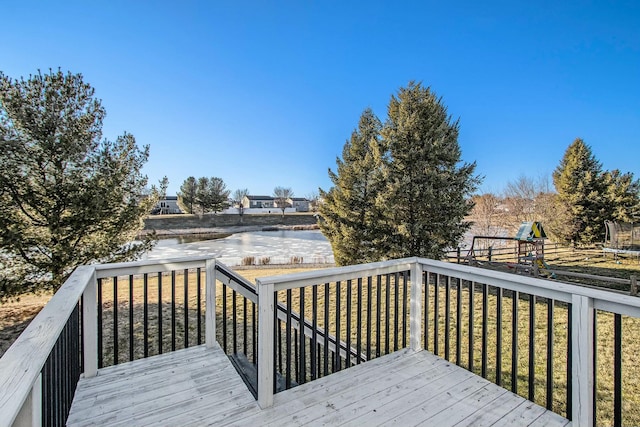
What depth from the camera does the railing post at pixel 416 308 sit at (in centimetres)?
268

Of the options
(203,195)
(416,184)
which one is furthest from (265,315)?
(203,195)

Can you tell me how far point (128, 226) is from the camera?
262 inches

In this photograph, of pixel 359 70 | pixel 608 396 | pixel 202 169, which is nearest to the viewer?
pixel 608 396

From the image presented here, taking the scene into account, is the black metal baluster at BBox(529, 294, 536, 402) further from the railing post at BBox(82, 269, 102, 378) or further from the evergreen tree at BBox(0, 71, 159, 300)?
the evergreen tree at BBox(0, 71, 159, 300)

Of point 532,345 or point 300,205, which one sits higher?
point 300,205

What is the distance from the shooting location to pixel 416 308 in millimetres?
2691

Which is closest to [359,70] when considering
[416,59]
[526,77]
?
[416,59]

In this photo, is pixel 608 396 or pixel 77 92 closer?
pixel 608 396

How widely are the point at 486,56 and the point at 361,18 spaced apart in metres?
4.06

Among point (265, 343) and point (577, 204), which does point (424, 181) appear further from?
point (577, 204)

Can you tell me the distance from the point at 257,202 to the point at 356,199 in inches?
2050

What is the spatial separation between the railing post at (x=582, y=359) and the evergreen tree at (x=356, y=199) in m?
7.37

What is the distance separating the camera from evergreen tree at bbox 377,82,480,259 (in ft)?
27.9

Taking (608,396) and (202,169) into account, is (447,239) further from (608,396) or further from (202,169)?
(202,169)
